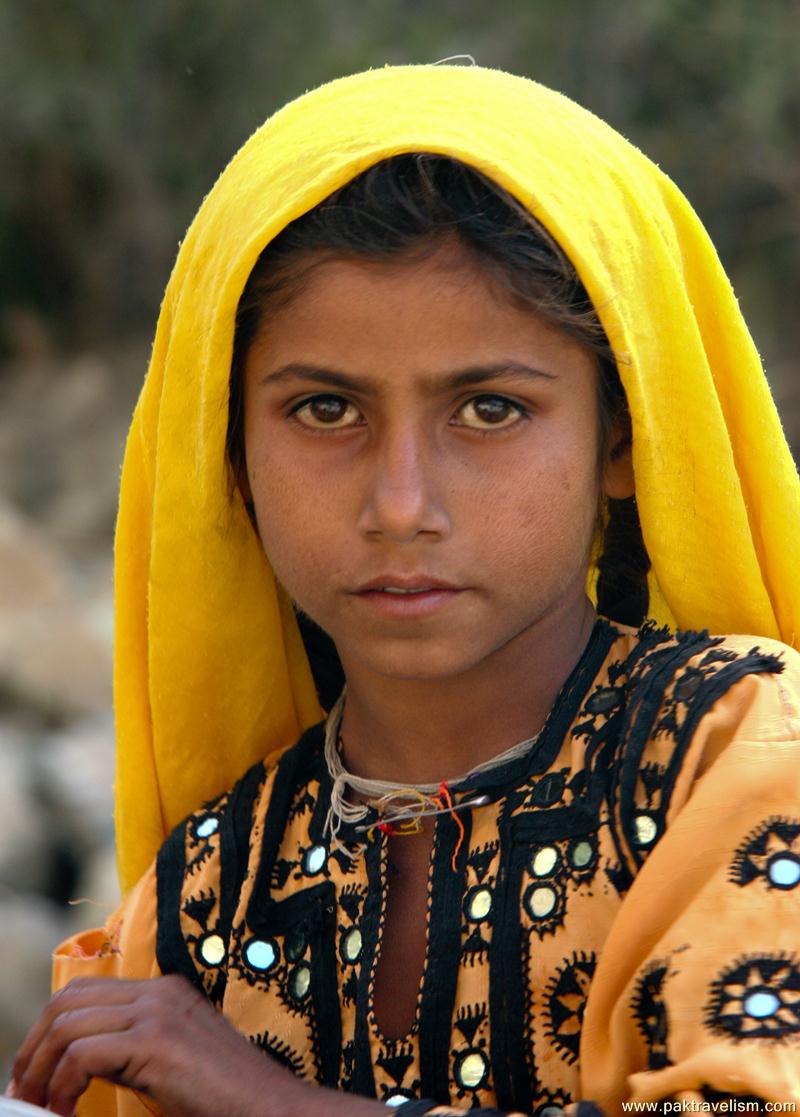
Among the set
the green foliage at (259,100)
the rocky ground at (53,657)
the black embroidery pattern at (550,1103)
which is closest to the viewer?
the black embroidery pattern at (550,1103)

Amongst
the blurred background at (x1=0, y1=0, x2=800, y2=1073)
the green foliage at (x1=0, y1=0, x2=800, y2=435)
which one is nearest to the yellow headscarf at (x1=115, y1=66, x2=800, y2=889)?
the blurred background at (x1=0, y1=0, x2=800, y2=1073)

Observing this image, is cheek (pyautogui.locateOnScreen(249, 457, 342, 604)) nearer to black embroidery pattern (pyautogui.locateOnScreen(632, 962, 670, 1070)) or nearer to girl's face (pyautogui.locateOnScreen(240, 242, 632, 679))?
girl's face (pyautogui.locateOnScreen(240, 242, 632, 679))

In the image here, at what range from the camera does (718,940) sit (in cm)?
173

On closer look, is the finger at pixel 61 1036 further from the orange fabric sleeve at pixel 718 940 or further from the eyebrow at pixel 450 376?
the eyebrow at pixel 450 376

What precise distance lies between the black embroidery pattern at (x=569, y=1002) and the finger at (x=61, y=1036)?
55 centimetres

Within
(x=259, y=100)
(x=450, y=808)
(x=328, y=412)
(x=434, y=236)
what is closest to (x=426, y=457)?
(x=328, y=412)

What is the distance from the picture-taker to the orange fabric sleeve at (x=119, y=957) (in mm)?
2303

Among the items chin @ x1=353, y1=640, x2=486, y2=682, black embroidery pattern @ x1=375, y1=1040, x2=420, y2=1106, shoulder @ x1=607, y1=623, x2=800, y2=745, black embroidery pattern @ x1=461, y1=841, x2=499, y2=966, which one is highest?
chin @ x1=353, y1=640, x2=486, y2=682

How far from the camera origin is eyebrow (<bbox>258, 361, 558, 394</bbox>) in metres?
1.95

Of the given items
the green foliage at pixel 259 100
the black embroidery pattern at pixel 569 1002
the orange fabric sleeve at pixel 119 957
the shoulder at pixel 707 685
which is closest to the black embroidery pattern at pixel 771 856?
the shoulder at pixel 707 685

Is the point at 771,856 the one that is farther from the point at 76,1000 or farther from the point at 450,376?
the point at 76,1000

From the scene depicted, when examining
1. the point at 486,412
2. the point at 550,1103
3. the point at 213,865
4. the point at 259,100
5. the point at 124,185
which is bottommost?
the point at 550,1103

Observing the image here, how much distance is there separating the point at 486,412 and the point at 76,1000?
947mm

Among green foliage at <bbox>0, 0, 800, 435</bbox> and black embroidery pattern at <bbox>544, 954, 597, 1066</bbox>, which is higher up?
green foliage at <bbox>0, 0, 800, 435</bbox>
